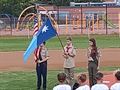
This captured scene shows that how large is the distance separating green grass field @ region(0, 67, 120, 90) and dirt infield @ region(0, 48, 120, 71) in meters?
1.90

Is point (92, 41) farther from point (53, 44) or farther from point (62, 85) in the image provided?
point (53, 44)

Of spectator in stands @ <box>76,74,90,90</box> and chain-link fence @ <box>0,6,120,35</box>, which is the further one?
chain-link fence @ <box>0,6,120,35</box>

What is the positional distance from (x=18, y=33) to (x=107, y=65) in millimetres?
28422

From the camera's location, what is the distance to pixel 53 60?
84.4ft

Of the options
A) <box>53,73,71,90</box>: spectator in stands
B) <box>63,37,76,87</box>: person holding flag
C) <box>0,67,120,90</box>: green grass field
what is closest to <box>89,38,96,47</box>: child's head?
<box>63,37,76,87</box>: person holding flag

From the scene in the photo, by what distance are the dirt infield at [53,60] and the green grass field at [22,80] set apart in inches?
74.8

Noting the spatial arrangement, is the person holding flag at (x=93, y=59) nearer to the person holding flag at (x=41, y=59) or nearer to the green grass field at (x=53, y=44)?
the person holding flag at (x=41, y=59)

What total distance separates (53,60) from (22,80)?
7859 mm

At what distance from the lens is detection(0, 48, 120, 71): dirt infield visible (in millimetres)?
23147

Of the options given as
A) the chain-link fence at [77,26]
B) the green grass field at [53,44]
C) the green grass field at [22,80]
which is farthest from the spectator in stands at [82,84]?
the chain-link fence at [77,26]

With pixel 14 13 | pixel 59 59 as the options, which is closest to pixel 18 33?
pixel 14 13

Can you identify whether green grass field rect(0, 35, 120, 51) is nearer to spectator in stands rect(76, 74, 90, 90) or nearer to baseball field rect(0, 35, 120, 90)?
baseball field rect(0, 35, 120, 90)

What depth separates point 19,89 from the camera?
1580cm

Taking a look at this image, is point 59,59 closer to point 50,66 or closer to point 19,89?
point 50,66
